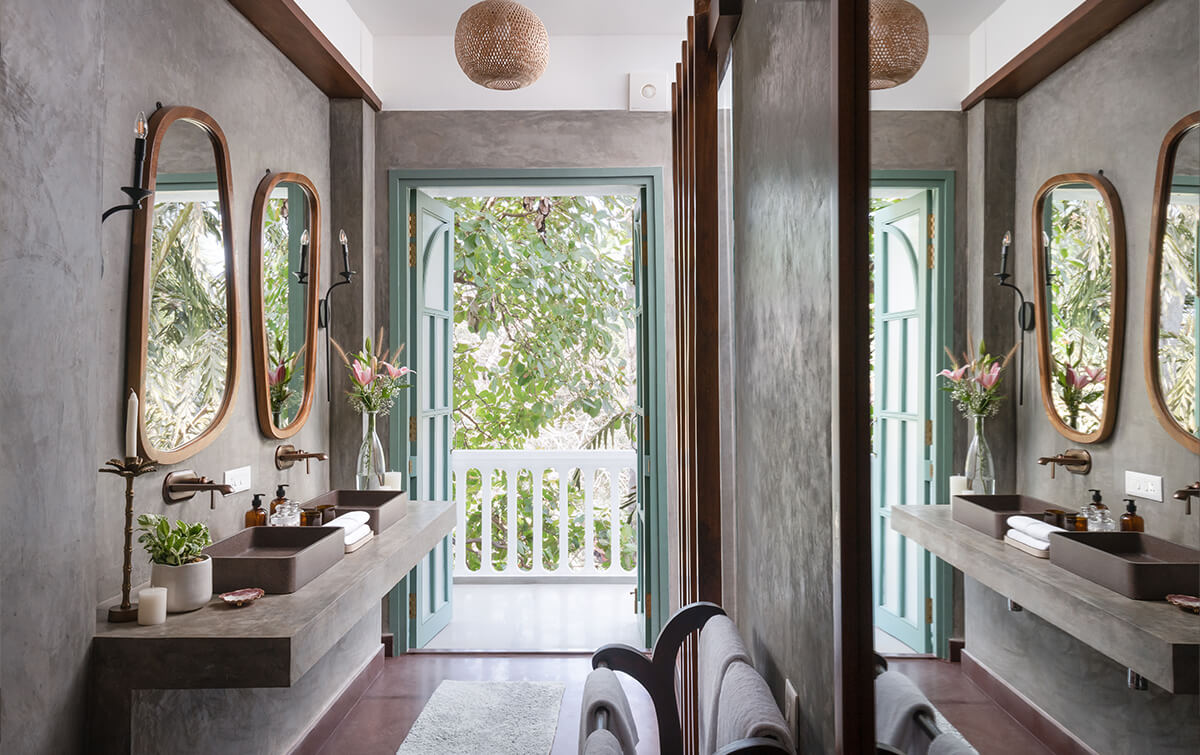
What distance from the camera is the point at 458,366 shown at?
6160 mm

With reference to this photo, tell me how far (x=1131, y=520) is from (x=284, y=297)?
9.84ft

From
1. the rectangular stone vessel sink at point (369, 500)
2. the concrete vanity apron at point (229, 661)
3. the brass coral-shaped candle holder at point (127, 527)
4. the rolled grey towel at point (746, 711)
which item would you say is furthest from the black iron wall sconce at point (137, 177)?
the rolled grey towel at point (746, 711)

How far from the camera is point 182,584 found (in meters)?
1.91

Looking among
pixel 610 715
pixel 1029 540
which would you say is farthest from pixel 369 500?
pixel 1029 540

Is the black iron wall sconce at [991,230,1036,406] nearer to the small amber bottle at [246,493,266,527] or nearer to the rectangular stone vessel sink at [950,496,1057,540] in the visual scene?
the rectangular stone vessel sink at [950,496,1057,540]

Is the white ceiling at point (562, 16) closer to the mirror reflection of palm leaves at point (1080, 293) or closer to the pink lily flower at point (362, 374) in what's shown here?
the pink lily flower at point (362, 374)

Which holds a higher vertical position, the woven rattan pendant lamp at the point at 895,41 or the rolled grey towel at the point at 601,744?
the woven rattan pendant lamp at the point at 895,41

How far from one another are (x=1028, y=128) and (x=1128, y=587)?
0.29 m

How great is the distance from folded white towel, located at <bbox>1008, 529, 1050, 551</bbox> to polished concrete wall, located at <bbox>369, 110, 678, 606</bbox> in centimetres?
328

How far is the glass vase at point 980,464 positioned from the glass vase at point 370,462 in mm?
3085

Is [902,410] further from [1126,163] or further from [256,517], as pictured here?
[256,517]

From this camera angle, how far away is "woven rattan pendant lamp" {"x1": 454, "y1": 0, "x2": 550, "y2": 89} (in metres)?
2.94

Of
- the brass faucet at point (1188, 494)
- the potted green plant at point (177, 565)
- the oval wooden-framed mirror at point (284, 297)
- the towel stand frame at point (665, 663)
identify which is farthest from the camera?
the oval wooden-framed mirror at point (284, 297)

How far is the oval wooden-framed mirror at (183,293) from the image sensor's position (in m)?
2.05
